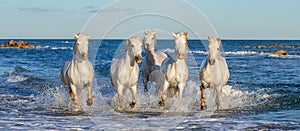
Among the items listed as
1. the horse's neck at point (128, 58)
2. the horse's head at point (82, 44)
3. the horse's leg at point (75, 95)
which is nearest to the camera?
the horse's head at point (82, 44)

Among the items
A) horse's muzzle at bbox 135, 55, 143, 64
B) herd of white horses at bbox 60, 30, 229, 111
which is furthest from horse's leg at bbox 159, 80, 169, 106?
horse's muzzle at bbox 135, 55, 143, 64

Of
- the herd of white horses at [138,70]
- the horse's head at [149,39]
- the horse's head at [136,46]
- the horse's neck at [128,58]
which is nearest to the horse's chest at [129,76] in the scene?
the herd of white horses at [138,70]

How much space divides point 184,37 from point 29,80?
39.6 feet

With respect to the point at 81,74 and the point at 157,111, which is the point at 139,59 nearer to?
the point at 81,74

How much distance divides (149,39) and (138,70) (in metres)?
1.11

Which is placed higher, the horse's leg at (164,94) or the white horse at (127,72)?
the white horse at (127,72)

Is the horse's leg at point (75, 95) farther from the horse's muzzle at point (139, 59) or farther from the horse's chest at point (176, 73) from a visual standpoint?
the horse's chest at point (176, 73)

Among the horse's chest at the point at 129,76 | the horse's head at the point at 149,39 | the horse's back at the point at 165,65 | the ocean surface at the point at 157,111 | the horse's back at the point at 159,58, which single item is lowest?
the ocean surface at the point at 157,111

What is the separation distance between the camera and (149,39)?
41.7ft

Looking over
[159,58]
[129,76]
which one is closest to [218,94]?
[159,58]

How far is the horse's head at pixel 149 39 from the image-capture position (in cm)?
1251

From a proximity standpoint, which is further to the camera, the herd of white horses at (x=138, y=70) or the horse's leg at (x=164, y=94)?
the horse's leg at (x=164, y=94)

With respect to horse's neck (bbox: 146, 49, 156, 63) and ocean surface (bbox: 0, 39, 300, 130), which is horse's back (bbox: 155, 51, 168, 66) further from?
ocean surface (bbox: 0, 39, 300, 130)

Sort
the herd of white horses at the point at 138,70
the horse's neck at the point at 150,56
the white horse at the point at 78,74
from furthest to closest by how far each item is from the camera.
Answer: the horse's neck at the point at 150,56
the white horse at the point at 78,74
the herd of white horses at the point at 138,70
